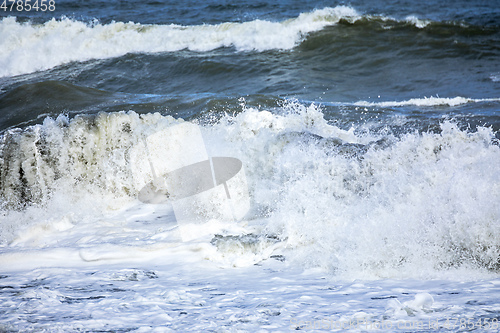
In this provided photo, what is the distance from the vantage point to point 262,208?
4.25 meters

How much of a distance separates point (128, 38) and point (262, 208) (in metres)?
10.9

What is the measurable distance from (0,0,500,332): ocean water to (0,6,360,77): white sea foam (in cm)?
326

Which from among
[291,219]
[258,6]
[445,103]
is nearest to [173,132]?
[291,219]

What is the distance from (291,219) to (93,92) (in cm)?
604

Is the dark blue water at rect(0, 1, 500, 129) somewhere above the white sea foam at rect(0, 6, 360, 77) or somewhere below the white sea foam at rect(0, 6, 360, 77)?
below

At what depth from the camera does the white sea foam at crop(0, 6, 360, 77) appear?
12.4 metres

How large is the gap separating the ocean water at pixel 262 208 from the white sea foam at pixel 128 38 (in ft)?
10.7

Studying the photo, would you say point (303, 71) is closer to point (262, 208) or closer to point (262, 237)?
point (262, 208)

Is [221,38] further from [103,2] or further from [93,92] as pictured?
[103,2]

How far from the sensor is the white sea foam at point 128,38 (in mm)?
12430

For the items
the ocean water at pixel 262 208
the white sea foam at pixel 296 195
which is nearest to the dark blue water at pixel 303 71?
the ocean water at pixel 262 208

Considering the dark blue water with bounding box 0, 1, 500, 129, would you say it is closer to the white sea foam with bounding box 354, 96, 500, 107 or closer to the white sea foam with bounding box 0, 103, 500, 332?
the white sea foam with bounding box 354, 96, 500, 107

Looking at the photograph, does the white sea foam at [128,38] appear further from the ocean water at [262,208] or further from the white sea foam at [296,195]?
the white sea foam at [296,195]

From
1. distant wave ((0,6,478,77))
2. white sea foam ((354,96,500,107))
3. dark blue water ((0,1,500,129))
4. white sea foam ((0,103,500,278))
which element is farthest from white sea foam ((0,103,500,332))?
distant wave ((0,6,478,77))
